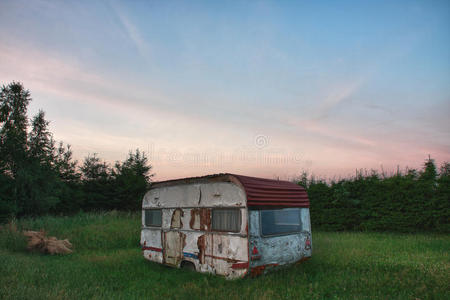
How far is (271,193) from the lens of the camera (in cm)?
813

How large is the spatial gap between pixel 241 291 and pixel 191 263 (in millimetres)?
2814

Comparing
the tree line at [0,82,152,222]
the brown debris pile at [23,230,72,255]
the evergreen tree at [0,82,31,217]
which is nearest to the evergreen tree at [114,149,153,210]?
the tree line at [0,82,152,222]

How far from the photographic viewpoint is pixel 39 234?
46.5 feet

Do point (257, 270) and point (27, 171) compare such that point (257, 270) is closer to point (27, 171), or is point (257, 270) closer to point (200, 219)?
point (200, 219)

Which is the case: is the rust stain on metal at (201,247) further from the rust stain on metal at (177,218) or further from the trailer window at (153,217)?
the trailer window at (153,217)

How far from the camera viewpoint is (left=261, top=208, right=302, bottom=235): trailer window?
7.69 metres

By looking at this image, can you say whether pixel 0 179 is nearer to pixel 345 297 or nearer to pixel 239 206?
pixel 239 206

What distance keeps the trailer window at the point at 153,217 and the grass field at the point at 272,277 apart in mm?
1394

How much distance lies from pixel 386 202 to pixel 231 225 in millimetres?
12218

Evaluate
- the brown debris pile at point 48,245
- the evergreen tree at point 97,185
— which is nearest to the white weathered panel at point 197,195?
the brown debris pile at point 48,245

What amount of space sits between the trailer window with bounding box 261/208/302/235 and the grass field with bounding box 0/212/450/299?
1056 millimetres

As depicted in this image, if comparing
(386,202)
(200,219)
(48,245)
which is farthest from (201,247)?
(386,202)

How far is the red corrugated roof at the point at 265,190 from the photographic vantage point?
7.49 m

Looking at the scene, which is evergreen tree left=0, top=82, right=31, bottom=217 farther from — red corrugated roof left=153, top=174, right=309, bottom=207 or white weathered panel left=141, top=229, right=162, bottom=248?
red corrugated roof left=153, top=174, right=309, bottom=207
